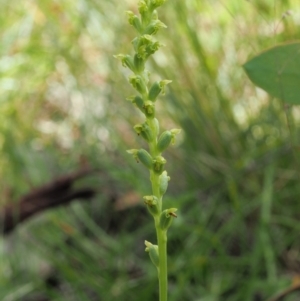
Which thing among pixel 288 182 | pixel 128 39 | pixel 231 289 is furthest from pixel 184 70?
pixel 231 289

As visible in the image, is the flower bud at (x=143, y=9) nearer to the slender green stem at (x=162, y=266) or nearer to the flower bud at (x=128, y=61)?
the flower bud at (x=128, y=61)

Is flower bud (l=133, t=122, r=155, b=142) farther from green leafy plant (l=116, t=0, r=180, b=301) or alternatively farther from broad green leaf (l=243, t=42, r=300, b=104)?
broad green leaf (l=243, t=42, r=300, b=104)

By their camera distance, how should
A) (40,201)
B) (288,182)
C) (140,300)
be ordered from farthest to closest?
1. (40,201)
2. (288,182)
3. (140,300)

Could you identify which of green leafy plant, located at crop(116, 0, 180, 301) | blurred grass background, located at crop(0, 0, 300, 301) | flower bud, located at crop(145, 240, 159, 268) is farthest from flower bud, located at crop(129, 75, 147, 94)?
blurred grass background, located at crop(0, 0, 300, 301)

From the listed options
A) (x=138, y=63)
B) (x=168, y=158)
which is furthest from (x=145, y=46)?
(x=168, y=158)

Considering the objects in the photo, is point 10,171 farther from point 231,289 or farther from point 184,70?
point 231,289

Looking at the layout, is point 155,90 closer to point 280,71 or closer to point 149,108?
point 149,108
